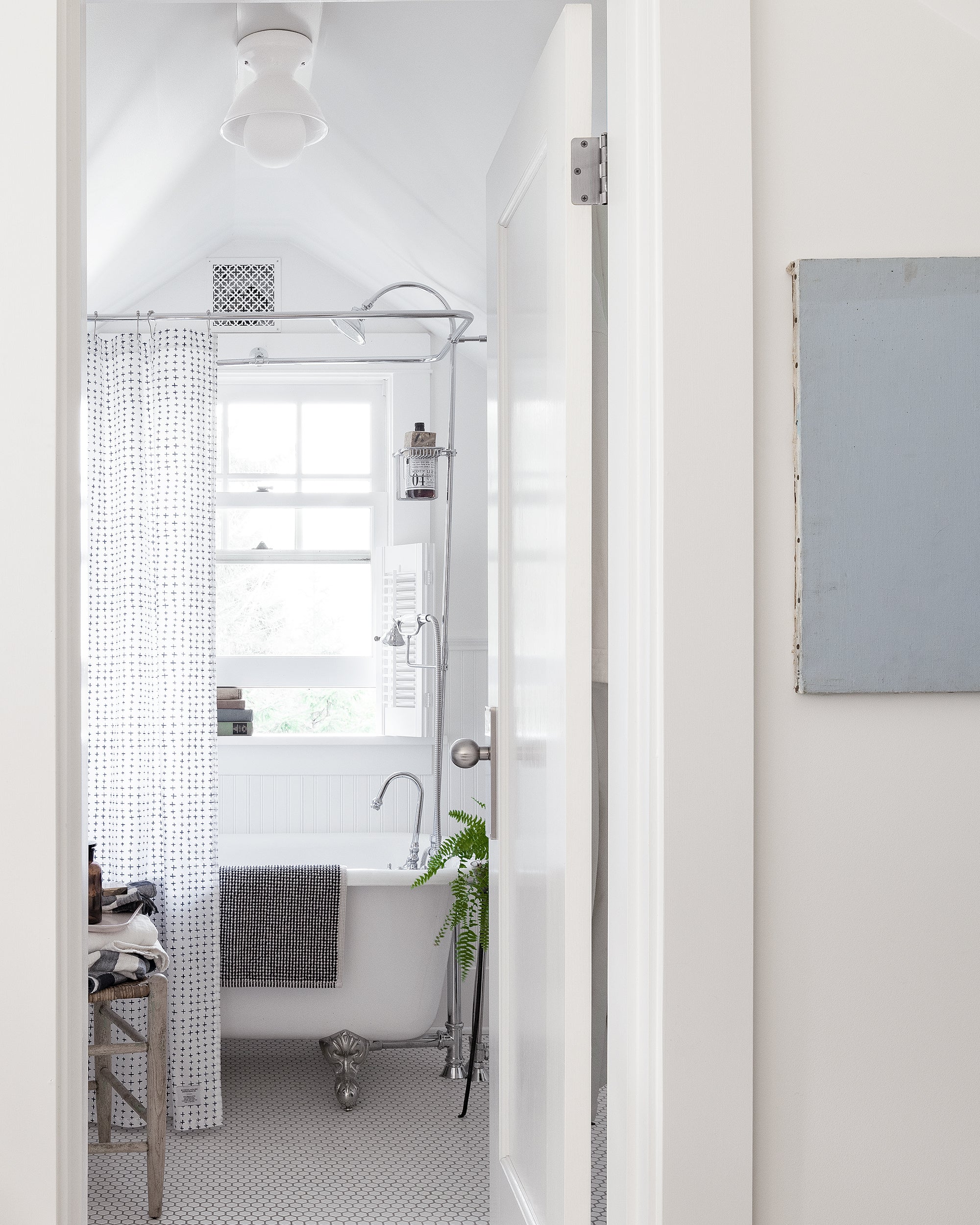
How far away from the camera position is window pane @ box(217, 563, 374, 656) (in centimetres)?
421

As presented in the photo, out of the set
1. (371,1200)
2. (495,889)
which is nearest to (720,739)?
(495,889)

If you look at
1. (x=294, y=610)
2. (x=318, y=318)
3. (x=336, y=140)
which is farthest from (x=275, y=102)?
(x=294, y=610)

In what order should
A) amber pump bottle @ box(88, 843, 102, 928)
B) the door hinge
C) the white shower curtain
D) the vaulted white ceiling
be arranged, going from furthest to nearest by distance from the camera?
1. the white shower curtain
2. amber pump bottle @ box(88, 843, 102, 928)
3. the vaulted white ceiling
4. the door hinge

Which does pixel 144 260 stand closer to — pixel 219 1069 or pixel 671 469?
pixel 219 1069

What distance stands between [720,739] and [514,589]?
0.62m

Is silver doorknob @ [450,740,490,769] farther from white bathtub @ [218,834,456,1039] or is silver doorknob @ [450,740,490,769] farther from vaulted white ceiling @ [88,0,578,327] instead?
white bathtub @ [218,834,456,1039]

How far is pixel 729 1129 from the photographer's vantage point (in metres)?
1.12

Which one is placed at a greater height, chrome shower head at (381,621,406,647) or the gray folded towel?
chrome shower head at (381,621,406,647)

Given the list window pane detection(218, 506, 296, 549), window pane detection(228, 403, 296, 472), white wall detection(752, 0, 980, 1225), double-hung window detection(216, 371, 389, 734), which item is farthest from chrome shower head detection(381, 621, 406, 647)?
white wall detection(752, 0, 980, 1225)

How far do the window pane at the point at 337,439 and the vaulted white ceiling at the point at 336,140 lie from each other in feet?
1.93

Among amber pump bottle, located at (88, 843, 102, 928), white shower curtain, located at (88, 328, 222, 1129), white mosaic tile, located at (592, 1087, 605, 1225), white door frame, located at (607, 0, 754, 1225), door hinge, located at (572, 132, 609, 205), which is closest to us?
white door frame, located at (607, 0, 754, 1225)

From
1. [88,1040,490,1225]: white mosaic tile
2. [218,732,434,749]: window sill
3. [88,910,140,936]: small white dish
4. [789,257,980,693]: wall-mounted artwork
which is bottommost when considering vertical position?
[88,1040,490,1225]: white mosaic tile

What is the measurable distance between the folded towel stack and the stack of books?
137cm

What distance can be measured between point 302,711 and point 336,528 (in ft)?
2.49
